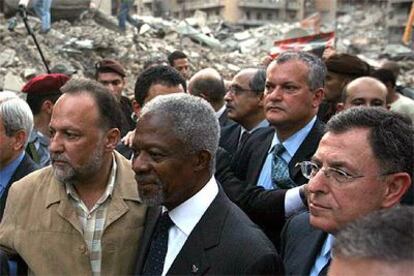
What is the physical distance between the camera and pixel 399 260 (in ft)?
3.85

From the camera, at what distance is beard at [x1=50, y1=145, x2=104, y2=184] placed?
104 inches

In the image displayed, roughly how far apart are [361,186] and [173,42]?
24633mm

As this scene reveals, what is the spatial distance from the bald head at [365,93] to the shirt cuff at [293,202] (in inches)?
60.9

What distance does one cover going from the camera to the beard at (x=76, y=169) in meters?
2.65

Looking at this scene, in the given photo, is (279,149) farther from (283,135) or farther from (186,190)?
(186,190)

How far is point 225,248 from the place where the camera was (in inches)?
88.3

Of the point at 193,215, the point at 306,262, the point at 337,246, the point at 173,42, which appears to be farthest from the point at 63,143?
the point at 173,42

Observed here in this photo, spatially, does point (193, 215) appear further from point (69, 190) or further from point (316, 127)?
point (316, 127)

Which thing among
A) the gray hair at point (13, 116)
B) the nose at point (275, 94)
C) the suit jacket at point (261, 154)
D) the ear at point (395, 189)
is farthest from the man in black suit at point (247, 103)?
the ear at point (395, 189)

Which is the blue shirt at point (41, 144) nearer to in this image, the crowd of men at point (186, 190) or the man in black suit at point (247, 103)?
the crowd of men at point (186, 190)

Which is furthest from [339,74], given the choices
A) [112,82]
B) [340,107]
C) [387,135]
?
[387,135]

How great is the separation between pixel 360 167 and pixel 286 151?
3.42 ft

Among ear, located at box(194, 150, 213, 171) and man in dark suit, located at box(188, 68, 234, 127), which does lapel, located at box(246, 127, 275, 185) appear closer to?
ear, located at box(194, 150, 213, 171)

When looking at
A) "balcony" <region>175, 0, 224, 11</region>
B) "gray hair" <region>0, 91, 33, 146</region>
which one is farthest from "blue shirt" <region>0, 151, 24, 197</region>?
"balcony" <region>175, 0, 224, 11</region>
